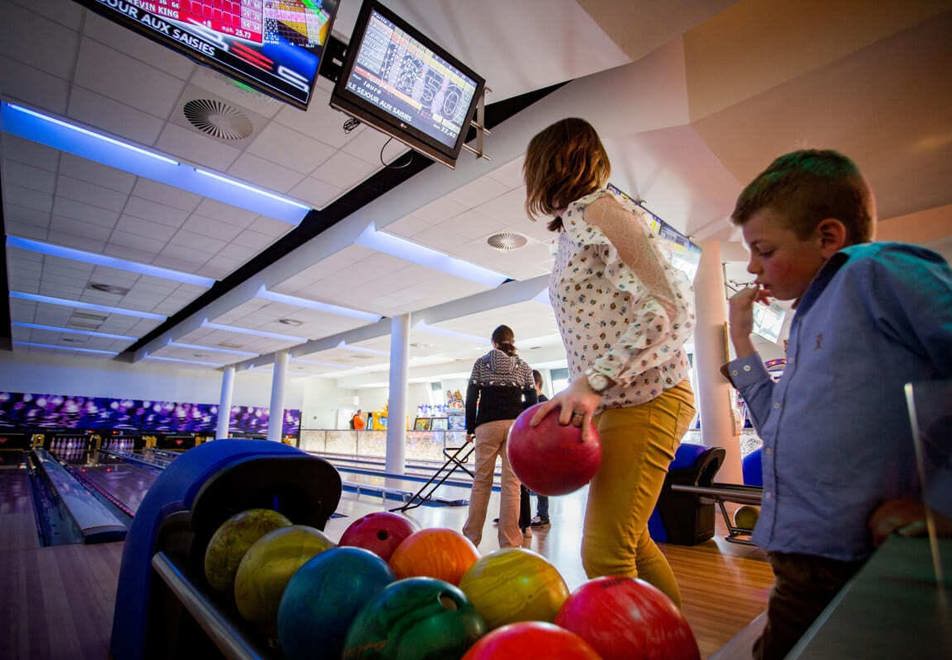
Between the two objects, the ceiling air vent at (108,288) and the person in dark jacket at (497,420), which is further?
the ceiling air vent at (108,288)

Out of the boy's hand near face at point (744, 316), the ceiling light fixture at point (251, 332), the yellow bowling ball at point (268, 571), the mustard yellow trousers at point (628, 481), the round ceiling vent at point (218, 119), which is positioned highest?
the round ceiling vent at point (218, 119)

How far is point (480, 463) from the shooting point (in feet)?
10.7

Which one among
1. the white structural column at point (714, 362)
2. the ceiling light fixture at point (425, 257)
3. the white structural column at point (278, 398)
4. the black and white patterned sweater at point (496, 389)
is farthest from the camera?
the white structural column at point (278, 398)

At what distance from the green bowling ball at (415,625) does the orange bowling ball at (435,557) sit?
33 cm

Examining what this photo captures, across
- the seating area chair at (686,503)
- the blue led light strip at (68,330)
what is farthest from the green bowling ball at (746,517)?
the blue led light strip at (68,330)

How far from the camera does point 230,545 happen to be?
1.43 metres

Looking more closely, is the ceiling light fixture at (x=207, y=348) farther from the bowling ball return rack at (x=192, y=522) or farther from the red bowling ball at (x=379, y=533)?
the red bowling ball at (x=379, y=533)

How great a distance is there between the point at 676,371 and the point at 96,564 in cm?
320

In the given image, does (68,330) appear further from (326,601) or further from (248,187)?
(326,601)

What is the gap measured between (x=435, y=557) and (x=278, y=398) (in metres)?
13.5

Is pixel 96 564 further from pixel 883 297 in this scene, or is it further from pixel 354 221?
pixel 354 221

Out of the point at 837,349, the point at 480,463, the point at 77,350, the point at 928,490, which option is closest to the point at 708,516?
the point at 480,463

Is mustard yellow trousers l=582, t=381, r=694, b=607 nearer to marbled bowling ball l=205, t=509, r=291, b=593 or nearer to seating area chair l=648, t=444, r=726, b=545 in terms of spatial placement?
marbled bowling ball l=205, t=509, r=291, b=593

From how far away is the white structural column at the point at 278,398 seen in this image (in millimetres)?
13477
